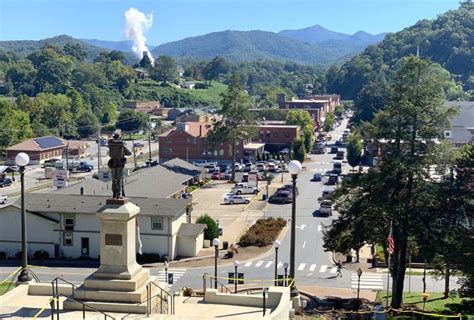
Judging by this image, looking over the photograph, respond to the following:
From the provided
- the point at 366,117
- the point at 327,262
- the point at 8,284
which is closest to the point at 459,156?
the point at 327,262

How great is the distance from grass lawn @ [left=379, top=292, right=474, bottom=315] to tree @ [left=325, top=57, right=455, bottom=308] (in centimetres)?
148

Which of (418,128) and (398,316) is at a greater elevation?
(418,128)

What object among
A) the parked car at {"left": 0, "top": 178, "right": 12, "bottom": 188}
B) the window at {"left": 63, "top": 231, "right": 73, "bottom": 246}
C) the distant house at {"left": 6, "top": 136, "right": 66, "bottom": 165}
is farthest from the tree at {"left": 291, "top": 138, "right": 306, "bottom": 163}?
the window at {"left": 63, "top": 231, "right": 73, "bottom": 246}

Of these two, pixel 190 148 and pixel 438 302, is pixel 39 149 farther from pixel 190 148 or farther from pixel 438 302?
pixel 438 302

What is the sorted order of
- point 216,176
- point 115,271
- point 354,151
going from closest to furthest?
point 115,271, point 216,176, point 354,151

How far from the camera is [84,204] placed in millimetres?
35188

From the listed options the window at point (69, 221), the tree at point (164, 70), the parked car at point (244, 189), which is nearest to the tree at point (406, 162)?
the window at point (69, 221)

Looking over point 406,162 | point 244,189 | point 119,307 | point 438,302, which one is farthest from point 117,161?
point 244,189

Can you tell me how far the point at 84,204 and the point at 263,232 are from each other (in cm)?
1139

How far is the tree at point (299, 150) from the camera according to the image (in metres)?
75.4

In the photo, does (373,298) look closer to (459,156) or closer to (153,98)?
(459,156)

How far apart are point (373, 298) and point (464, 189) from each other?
A: 270 inches

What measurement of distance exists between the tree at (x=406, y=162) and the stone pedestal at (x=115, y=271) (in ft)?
41.8

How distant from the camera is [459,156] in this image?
2611 cm
